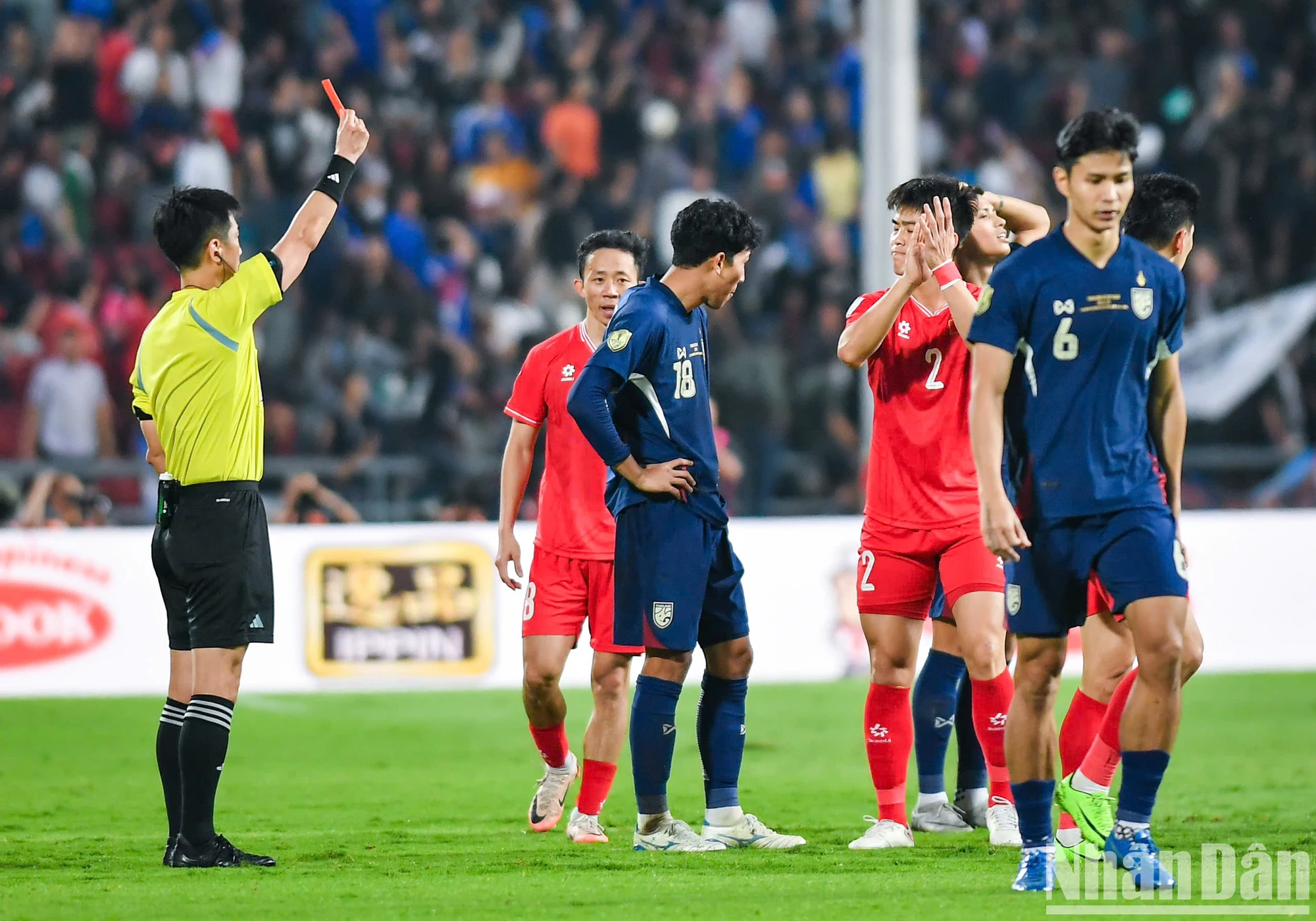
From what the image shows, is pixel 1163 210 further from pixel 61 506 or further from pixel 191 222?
pixel 61 506

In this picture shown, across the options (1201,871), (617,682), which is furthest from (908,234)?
(1201,871)

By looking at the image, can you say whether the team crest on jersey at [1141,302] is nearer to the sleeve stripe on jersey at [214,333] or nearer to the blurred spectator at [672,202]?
the sleeve stripe on jersey at [214,333]

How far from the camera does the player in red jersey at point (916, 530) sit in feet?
20.7

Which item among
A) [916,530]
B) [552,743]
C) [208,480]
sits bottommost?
[552,743]

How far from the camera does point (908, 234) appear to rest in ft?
20.9

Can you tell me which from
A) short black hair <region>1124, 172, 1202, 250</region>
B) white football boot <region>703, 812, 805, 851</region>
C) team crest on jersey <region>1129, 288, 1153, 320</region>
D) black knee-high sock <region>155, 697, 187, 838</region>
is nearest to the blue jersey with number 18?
team crest on jersey <region>1129, 288, 1153, 320</region>

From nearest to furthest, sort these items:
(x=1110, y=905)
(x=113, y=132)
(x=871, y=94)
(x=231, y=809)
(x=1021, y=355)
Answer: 1. (x=1110, y=905)
2. (x=1021, y=355)
3. (x=231, y=809)
4. (x=871, y=94)
5. (x=113, y=132)

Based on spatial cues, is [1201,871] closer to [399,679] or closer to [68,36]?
[399,679]

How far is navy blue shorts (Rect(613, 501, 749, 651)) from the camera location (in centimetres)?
636

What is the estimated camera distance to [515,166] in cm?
1756

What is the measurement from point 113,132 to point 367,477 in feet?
15.4

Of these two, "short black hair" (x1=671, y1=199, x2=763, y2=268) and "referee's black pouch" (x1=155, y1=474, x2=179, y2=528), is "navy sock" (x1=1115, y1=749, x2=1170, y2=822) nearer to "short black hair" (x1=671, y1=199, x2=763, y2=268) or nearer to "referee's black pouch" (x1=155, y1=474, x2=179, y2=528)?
"short black hair" (x1=671, y1=199, x2=763, y2=268)

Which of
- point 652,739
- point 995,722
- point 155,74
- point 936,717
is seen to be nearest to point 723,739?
point 652,739

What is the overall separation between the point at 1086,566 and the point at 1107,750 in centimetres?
96
